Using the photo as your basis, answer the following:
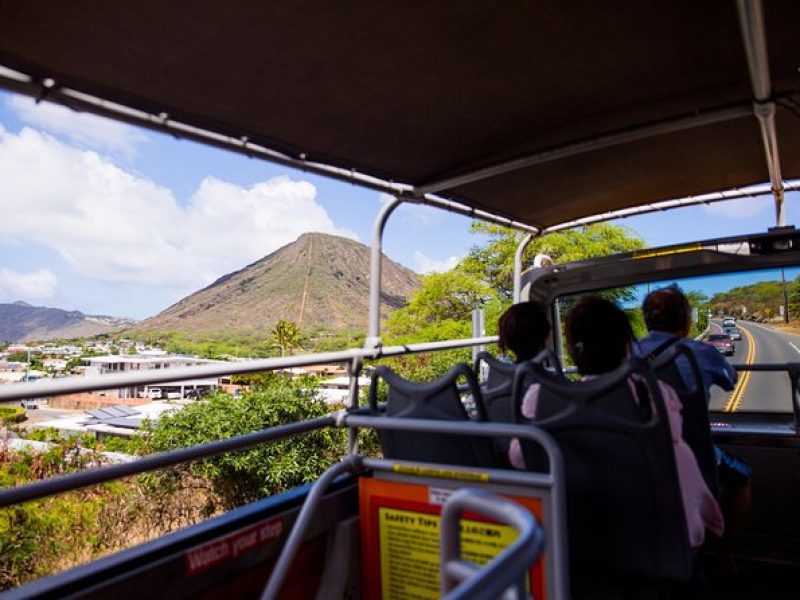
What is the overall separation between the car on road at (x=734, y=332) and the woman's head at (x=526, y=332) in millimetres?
1720

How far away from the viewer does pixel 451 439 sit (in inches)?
77.9

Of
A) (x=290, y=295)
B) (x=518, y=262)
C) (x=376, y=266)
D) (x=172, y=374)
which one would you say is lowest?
(x=172, y=374)

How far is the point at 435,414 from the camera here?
2.01m

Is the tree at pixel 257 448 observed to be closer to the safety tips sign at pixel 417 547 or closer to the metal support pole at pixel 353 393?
the metal support pole at pixel 353 393

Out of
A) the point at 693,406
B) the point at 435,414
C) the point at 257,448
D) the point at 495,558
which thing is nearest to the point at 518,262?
the point at 693,406

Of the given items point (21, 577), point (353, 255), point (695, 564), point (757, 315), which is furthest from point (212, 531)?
point (353, 255)

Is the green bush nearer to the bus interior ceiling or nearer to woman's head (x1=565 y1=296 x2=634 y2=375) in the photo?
the bus interior ceiling

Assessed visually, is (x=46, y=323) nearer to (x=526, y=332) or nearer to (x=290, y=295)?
(x=290, y=295)

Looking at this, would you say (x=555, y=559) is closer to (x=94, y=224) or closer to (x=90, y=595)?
(x=90, y=595)

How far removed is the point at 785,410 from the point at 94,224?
216778 mm

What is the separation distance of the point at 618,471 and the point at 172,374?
1.47m

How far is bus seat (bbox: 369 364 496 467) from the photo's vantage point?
1951 mm

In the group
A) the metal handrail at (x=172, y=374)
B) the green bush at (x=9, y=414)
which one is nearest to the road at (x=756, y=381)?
the metal handrail at (x=172, y=374)

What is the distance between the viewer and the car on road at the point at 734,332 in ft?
12.5
